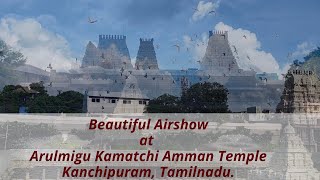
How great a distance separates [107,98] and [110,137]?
14.0 ft

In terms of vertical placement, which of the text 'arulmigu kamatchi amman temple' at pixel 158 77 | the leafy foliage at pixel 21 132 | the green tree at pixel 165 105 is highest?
the text 'arulmigu kamatchi amman temple' at pixel 158 77

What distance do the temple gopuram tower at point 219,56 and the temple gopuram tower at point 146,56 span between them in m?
2.90

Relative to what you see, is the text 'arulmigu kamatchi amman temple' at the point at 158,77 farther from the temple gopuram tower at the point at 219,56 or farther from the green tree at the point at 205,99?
the green tree at the point at 205,99

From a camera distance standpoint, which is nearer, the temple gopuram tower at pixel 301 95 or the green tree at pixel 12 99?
the temple gopuram tower at pixel 301 95

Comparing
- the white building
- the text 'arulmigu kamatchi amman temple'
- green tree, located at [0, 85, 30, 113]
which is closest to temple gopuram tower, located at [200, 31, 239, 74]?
the text 'arulmigu kamatchi amman temple'

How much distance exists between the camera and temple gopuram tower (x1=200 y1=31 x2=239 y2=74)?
24047 millimetres

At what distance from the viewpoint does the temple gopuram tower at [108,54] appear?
25.8m

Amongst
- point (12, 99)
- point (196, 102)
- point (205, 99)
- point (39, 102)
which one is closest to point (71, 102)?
point (39, 102)

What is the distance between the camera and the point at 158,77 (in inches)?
914

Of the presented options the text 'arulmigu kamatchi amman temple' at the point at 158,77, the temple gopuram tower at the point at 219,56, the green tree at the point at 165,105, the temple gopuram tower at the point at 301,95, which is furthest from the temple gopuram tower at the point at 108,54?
the temple gopuram tower at the point at 301,95

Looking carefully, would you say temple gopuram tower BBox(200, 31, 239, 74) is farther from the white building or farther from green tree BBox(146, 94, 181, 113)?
green tree BBox(146, 94, 181, 113)

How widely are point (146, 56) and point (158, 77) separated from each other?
288 cm

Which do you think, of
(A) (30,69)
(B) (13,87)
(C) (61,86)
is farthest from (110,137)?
(A) (30,69)

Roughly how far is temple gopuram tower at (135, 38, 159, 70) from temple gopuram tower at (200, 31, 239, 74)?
114 inches
